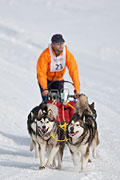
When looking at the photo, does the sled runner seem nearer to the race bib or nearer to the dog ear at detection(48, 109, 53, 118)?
the race bib

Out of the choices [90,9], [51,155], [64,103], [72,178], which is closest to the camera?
[72,178]

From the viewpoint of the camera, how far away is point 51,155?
4.62m

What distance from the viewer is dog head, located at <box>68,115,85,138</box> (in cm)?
442

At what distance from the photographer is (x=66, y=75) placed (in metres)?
12.5

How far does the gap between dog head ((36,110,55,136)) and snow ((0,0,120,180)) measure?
19.8 inches

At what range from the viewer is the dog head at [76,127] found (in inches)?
174

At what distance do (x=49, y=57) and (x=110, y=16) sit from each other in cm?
2085

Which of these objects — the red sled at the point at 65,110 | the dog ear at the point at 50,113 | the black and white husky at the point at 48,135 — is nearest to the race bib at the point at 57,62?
the red sled at the point at 65,110

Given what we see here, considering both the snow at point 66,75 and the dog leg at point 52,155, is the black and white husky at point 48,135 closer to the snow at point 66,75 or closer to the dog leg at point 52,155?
the dog leg at point 52,155

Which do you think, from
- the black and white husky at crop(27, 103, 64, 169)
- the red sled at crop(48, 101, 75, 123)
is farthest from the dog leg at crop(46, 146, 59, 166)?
the red sled at crop(48, 101, 75, 123)

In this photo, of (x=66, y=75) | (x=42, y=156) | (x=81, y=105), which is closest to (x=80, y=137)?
(x=42, y=156)

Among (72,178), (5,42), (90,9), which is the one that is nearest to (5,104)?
(72,178)

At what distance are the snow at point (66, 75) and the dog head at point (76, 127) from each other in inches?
19.2

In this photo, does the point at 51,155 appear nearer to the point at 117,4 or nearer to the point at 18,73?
the point at 18,73
